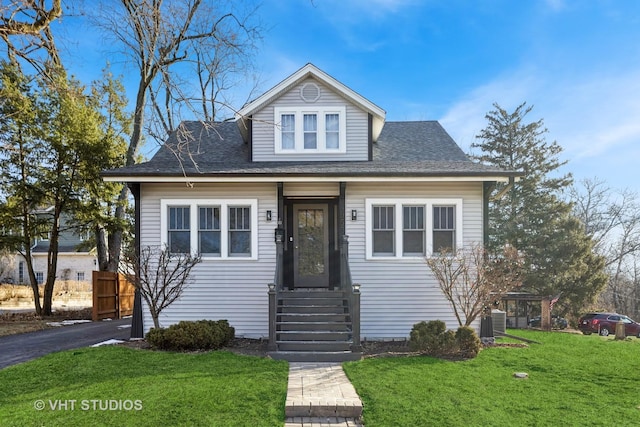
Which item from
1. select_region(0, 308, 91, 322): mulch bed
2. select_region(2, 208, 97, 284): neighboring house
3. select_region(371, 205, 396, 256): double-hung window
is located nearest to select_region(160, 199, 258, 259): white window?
select_region(371, 205, 396, 256): double-hung window

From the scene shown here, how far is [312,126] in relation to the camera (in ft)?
34.1

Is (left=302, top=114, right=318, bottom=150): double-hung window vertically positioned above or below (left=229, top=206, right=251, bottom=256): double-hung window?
above

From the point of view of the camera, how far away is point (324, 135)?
10.4 metres

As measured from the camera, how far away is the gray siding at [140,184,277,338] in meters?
9.57

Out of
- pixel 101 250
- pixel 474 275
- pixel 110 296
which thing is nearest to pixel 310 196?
pixel 474 275

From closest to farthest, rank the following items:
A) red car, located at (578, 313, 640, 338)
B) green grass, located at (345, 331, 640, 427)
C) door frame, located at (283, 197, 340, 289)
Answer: green grass, located at (345, 331, 640, 427), door frame, located at (283, 197, 340, 289), red car, located at (578, 313, 640, 338)

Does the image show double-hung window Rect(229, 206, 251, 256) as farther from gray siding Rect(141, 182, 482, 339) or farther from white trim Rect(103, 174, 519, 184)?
white trim Rect(103, 174, 519, 184)

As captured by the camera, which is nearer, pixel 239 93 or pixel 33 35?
pixel 33 35

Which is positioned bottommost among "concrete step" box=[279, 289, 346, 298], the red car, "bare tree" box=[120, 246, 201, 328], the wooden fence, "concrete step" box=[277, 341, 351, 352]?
the red car

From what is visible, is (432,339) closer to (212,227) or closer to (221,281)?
(221,281)

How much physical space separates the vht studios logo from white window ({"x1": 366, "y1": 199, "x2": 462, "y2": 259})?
5.98 metres

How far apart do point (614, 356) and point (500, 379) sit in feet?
12.0

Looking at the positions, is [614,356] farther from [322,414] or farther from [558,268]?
[558,268]

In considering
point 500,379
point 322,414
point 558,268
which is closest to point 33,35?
point 322,414
